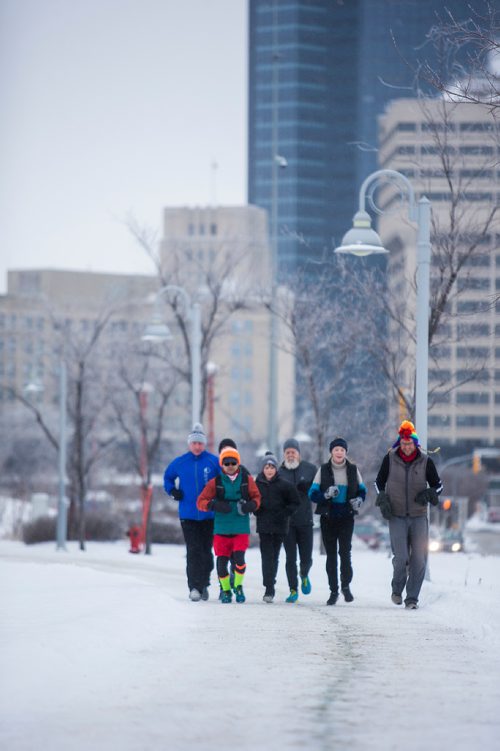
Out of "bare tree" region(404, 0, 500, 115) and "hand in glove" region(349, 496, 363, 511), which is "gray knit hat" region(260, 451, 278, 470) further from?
"bare tree" region(404, 0, 500, 115)

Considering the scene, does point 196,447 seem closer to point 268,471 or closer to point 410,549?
point 268,471

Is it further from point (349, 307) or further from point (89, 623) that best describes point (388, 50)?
point (89, 623)

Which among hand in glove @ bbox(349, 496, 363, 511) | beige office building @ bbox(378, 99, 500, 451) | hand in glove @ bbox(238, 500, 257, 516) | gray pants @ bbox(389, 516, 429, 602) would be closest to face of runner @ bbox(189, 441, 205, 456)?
hand in glove @ bbox(238, 500, 257, 516)

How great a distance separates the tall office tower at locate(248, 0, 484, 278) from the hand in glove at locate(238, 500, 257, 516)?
167 meters

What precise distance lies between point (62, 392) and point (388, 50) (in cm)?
16059

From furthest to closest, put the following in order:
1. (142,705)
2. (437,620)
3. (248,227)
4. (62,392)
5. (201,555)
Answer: (248,227), (62,392), (201,555), (437,620), (142,705)

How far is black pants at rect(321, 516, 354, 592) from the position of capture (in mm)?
15383

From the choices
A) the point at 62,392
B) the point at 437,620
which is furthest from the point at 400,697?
the point at 62,392

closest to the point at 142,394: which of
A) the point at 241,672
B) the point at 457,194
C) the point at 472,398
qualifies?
the point at 457,194

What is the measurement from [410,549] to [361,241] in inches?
178

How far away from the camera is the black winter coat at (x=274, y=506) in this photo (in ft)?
51.2

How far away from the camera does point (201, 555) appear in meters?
15.6

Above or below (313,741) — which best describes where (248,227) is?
above

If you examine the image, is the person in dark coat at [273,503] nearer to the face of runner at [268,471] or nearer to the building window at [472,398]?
the face of runner at [268,471]
